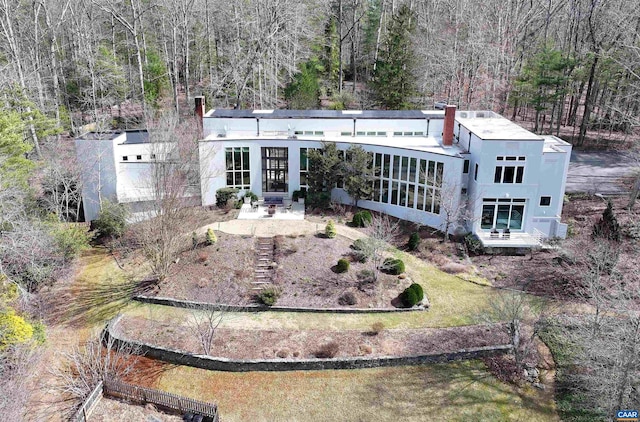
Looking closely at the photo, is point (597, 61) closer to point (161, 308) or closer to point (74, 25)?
point (161, 308)

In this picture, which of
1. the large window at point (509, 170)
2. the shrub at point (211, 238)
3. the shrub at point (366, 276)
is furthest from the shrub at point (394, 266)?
the shrub at point (211, 238)

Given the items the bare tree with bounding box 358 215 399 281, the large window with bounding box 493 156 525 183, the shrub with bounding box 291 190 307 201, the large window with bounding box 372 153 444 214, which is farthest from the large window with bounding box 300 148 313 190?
the large window with bounding box 493 156 525 183

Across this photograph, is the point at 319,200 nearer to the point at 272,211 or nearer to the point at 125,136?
the point at 272,211

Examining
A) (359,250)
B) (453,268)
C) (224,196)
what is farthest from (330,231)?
(224,196)

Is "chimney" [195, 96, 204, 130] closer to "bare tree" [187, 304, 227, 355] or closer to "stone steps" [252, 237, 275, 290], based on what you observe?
"stone steps" [252, 237, 275, 290]

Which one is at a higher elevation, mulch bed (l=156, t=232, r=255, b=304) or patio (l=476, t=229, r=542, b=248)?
patio (l=476, t=229, r=542, b=248)
